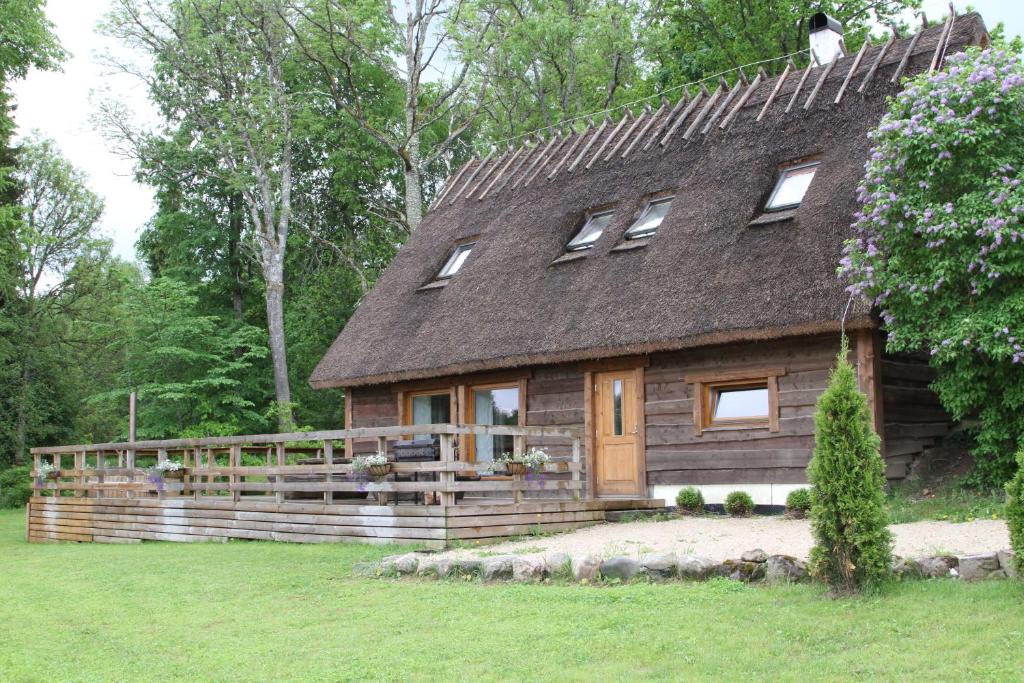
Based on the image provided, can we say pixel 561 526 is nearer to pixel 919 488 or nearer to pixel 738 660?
pixel 919 488

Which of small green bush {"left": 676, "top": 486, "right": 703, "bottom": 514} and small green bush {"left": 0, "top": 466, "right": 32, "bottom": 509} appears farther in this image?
small green bush {"left": 0, "top": 466, "right": 32, "bottom": 509}

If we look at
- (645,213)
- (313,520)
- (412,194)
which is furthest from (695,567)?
(412,194)

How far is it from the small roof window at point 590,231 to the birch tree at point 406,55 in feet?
27.3

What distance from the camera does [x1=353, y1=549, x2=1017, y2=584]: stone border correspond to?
779 centimetres

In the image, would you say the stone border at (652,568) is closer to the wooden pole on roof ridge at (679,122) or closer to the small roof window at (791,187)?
the small roof window at (791,187)

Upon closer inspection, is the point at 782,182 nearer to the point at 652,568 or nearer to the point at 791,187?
the point at 791,187

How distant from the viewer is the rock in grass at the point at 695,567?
8.69 metres

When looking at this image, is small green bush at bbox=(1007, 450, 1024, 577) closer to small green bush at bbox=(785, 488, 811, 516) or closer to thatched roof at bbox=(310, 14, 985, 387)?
thatched roof at bbox=(310, 14, 985, 387)

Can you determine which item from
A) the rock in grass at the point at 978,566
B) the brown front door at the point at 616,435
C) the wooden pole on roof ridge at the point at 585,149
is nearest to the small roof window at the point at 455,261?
the wooden pole on roof ridge at the point at 585,149

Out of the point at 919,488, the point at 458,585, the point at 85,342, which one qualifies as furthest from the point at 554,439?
the point at 85,342

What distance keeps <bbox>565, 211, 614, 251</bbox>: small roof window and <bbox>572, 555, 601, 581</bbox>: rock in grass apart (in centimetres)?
816

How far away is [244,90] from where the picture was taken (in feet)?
102

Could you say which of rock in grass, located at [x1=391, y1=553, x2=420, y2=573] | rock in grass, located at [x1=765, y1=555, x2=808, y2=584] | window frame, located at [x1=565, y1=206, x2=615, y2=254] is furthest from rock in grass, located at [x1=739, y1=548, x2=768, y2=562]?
window frame, located at [x1=565, y1=206, x2=615, y2=254]

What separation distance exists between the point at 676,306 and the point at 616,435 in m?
2.46
